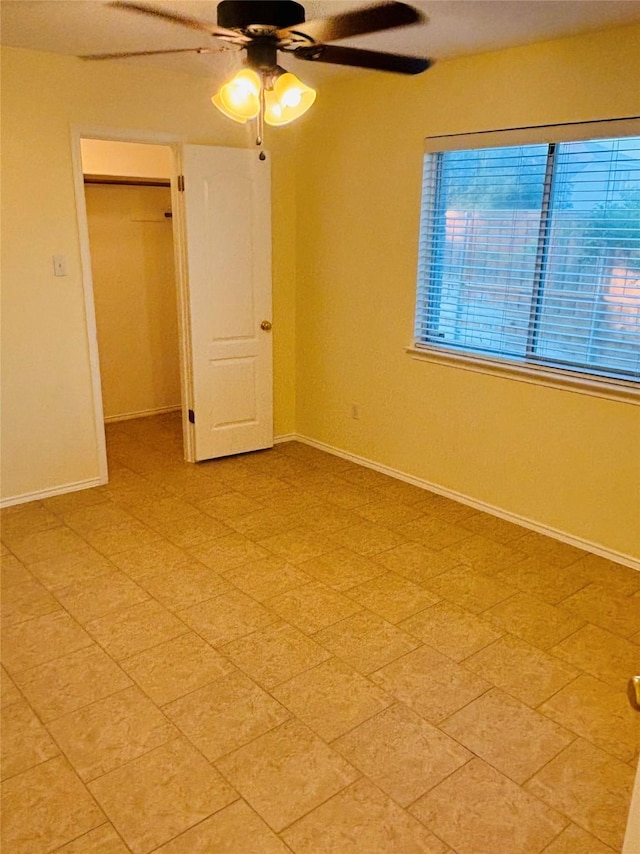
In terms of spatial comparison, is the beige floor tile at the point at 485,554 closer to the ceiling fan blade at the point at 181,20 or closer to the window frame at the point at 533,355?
the window frame at the point at 533,355

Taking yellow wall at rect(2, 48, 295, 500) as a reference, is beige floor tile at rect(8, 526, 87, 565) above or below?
below

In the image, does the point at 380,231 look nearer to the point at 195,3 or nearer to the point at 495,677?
the point at 195,3

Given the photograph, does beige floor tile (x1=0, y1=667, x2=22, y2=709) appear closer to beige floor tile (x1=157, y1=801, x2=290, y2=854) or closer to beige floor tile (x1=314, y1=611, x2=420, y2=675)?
beige floor tile (x1=157, y1=801, x2=290, y2=854)

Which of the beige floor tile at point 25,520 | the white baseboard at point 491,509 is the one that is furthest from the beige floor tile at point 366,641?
the beige floor tile at point 25,520

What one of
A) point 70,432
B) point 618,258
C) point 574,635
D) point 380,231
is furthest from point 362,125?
point 574,635

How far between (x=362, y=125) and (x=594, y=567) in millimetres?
2825

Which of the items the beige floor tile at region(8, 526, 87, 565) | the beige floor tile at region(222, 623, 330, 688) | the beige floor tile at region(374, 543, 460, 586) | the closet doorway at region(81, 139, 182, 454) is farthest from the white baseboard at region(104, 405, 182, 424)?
the beige floor tile at region(222, 623, 330, 688)

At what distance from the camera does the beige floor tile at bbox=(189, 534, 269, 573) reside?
3139mm

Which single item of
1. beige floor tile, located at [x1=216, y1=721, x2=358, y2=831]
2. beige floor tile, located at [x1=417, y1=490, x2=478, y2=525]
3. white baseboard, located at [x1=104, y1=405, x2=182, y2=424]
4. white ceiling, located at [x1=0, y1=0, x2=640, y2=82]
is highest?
white ceiling, located at [x1=0, y1=0, x2=640, y2=82]

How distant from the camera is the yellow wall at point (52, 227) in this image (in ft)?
11.1

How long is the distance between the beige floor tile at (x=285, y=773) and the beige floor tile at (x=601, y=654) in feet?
3.33

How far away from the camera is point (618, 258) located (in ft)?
9.74

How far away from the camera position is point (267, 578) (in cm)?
301

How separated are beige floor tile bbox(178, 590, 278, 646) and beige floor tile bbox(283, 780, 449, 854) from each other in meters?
0.86
